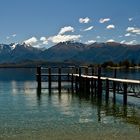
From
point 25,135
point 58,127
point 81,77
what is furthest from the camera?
point 81,77

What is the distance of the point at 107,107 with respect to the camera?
138 ft

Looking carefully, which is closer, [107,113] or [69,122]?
[69,122]

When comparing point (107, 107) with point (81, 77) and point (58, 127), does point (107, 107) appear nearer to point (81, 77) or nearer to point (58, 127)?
point (58, 127)

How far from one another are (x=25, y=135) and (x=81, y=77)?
134ft

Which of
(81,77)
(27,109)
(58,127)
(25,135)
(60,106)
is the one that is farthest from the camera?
(81,77)

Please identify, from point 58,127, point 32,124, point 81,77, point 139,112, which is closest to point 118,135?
point 58,127

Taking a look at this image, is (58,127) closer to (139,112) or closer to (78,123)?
(78,123)

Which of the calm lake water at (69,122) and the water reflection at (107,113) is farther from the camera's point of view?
the water reflection at (107,113)

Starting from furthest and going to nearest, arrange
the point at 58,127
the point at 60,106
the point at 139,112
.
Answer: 1. the point at 60,106
2. the point at 139,112
3. the point at 58,127

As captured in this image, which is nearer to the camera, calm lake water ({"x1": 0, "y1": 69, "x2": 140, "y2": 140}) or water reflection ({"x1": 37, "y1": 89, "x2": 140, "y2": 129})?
calm lake water ({"x1": 0, "y1": 69, "x2": 140, "y2": 140})

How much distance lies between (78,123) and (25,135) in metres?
5.57

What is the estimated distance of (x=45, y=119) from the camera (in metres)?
33.1

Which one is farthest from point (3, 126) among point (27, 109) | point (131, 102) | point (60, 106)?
point (131, 102)

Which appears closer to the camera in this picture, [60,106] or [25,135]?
[25,135]
